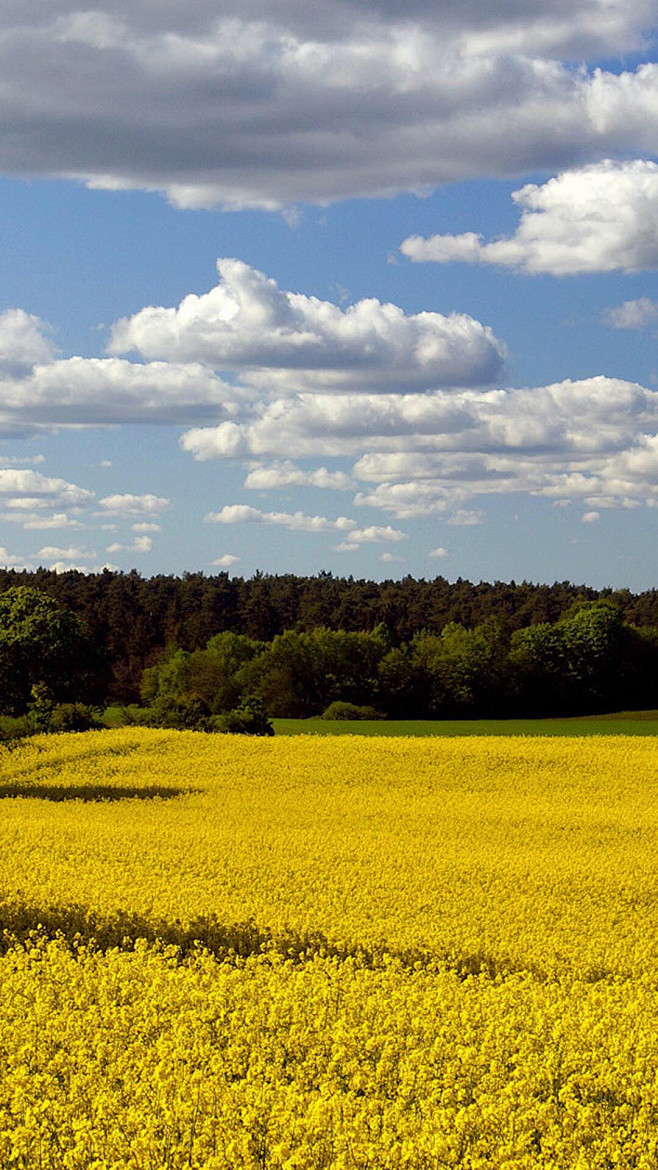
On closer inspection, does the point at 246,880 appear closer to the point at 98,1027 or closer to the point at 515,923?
the point at 515,923

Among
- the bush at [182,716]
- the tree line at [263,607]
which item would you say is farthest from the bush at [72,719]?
the tree line at [263,607]

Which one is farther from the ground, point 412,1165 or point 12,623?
point 12,623

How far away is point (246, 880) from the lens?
17062 mm

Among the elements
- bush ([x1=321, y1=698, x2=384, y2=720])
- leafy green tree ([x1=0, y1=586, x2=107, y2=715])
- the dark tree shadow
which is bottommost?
the dark tree shadow

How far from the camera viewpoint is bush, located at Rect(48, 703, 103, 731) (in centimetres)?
4447

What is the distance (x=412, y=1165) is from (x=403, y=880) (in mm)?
9990

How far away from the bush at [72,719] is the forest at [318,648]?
782 mm

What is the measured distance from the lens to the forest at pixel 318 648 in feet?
177

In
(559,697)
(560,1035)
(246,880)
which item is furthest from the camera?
(559,697)

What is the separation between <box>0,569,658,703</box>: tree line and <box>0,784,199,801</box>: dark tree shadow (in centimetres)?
7068

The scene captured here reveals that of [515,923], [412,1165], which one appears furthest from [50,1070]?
[515,923]

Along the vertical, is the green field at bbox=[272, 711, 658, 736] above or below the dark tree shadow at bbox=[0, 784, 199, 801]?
above

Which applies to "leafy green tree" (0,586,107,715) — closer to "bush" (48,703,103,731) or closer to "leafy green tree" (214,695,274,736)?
"bush" (48,703,103,731)

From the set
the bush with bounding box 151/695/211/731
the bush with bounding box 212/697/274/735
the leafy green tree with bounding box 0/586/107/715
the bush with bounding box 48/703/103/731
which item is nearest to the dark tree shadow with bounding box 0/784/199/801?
the bush with bounding box 48/703/103/731
